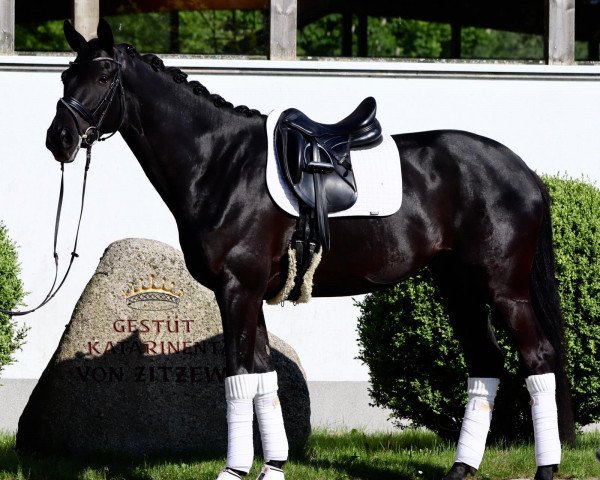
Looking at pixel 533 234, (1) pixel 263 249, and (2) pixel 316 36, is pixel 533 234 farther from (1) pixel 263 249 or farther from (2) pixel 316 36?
(2) pixel 316 36

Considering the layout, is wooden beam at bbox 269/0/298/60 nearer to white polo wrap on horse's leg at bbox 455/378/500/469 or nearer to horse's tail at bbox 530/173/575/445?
horse's tail at bbox 530/173/575/445

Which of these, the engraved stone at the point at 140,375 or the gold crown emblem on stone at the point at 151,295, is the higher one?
the gold crown emblem on stone at the point at 151,295

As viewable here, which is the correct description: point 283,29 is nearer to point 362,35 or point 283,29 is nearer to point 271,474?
point 362,35

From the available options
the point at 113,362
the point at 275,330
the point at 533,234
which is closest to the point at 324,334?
the point at 275,330

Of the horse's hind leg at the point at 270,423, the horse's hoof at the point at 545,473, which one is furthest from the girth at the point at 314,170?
the horse's hoof at the point at 545,473

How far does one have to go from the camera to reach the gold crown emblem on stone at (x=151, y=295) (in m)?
7.50

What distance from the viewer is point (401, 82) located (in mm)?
9938

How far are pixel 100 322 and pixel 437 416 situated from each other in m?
2.49

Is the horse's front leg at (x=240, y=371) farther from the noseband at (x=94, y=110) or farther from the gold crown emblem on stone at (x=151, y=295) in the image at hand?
the gold crown emblem on stone at (x=151, y=295)

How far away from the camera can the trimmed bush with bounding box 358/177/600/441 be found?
7.51m

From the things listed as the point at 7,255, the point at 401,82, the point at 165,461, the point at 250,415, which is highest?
the point at 401,82

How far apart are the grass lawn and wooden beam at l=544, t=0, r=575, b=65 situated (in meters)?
3.91

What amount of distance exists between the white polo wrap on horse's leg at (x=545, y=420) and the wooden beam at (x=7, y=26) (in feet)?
19.2

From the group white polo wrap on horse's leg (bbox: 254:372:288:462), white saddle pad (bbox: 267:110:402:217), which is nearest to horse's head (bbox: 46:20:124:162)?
white saddle pad (bbox: 267:110:402:217)
